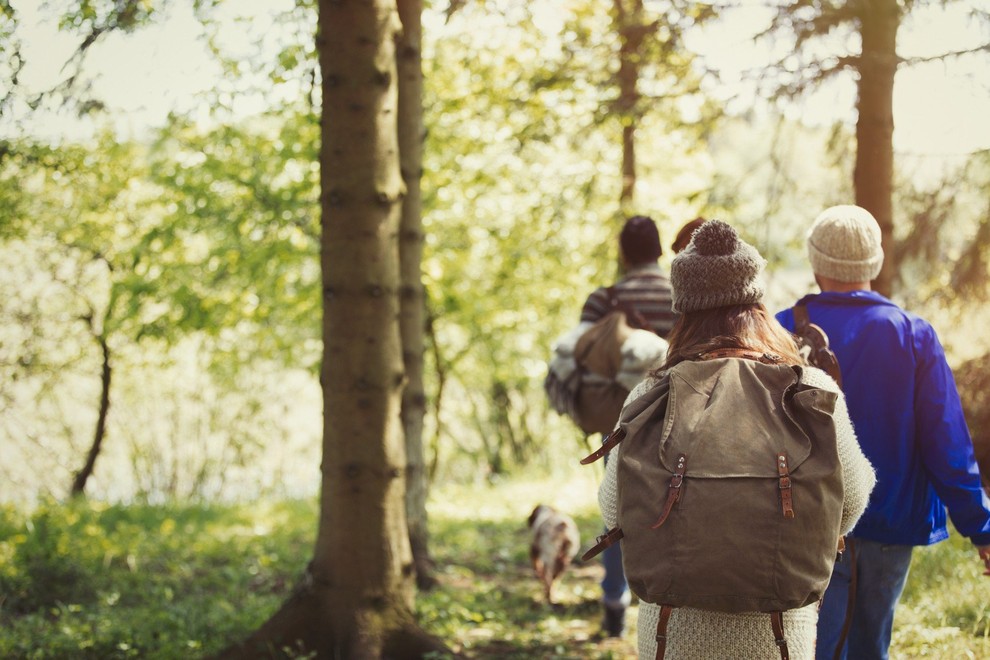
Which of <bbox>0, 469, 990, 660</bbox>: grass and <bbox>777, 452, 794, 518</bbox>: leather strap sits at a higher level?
<bbox>777, 452, 794, 518</bbox>: leather strap

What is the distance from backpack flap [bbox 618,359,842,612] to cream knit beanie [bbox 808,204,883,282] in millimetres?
1154

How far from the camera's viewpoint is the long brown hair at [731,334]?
2447mm

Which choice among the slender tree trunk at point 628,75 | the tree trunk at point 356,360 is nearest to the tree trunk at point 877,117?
the slender tree trunk at point 628,75

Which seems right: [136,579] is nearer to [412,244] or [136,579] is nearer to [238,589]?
[238,589]

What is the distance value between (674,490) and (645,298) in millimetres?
2823

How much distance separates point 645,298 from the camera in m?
4.95

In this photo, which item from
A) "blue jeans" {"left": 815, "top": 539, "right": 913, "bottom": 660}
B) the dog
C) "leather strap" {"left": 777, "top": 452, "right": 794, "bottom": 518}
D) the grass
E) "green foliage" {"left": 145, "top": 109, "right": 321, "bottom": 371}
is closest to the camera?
"leather strap" {"left": 777, "top": 452, "right": 794, "bottom": 518}

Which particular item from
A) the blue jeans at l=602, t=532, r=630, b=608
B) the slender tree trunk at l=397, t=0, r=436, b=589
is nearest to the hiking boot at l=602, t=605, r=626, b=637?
the blue jeans at l=602, t=532, r=630, b=608

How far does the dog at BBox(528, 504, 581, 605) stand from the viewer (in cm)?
612

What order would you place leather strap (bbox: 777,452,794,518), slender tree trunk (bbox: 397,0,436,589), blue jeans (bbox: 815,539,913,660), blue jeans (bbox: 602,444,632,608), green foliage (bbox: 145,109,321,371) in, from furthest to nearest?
1. green foliage (bbox: 145,109,321,371)
2. slender tree trunk (bbox: 397,0,436,589)
3. blue jeans (bbox: 602,444,632,608)
4. blue jeans (bbox: 815,539,913,660)
5. leather strap (bbox: 777,452,794,518)

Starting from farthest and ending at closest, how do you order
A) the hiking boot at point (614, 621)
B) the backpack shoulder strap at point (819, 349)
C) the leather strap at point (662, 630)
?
the hiking boot at point (614, 621)
the backpack shoulder strap at point (819, 349)
the leather strap at point (662, 630)

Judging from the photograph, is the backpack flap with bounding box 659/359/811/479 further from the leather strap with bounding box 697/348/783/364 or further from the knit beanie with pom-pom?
the knit beanie with pom-pom

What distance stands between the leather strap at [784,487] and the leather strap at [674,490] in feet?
0.73

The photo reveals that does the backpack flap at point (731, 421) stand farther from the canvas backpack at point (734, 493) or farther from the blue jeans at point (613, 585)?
the blue jeans at point (613, 585)
